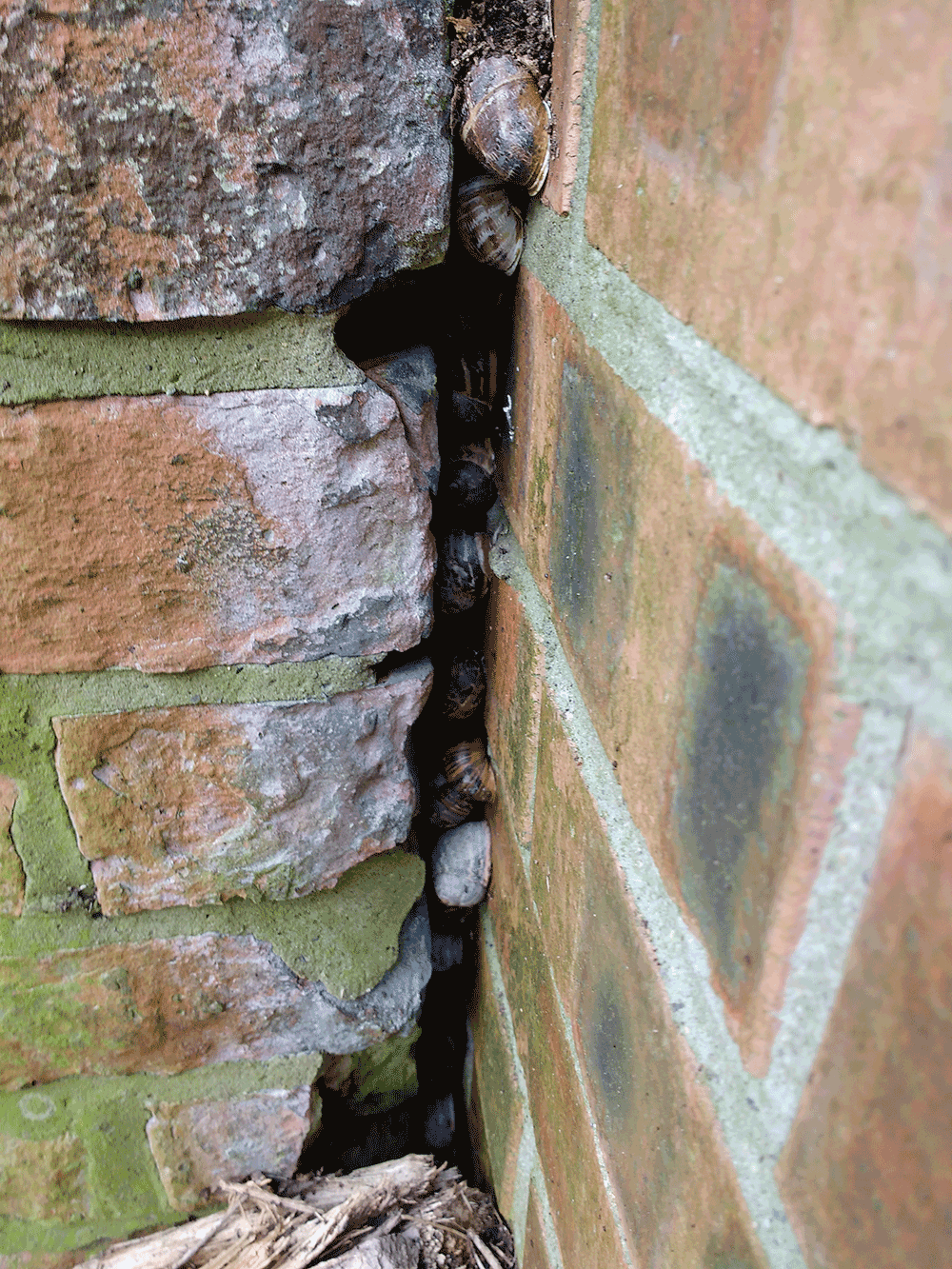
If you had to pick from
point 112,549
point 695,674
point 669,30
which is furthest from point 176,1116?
point 669,30

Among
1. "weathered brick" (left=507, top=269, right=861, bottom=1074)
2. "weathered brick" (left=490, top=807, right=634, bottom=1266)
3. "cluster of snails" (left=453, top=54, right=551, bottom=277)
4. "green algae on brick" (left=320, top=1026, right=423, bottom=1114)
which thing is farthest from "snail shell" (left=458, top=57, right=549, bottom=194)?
"green algae on brick" (left=320, top=1026, right=423, bottom=1114)

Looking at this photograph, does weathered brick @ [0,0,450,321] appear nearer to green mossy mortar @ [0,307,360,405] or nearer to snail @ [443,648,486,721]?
green mossy mortar @ [0,307,360,405]

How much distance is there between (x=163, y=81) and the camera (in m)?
0.49

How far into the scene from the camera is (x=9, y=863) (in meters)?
0.72

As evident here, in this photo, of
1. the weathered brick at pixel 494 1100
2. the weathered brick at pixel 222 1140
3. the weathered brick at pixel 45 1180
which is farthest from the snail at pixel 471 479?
the weathered brick at pixel 45 1180

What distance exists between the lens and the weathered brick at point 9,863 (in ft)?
2.29

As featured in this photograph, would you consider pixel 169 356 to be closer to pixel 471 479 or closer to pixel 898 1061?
pixel 471 479

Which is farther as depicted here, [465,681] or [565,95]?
[465,681]

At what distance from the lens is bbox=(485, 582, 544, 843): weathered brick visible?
627 millimetres

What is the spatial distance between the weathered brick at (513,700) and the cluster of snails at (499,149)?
0.84ft

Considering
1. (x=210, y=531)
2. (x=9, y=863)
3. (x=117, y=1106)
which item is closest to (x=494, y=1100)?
(x=117, y=1106)

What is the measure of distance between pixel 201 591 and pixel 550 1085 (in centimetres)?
44

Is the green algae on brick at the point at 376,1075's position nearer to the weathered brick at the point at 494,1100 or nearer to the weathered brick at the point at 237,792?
the weathered brick at the point at 494,1100

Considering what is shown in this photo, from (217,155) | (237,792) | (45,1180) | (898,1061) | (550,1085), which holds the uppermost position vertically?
(217,155)
